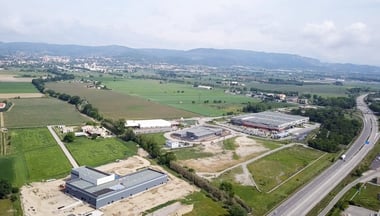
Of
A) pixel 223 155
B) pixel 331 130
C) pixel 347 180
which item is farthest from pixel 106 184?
pixel 331 130

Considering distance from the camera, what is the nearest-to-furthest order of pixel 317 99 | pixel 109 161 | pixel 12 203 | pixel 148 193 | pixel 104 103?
pixel 12 203
pixel 148 193
pixel 109 161
pixel 104 103
pixel 317 99

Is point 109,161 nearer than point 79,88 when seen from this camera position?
Yes

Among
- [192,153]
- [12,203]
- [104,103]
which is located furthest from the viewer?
[104,103]

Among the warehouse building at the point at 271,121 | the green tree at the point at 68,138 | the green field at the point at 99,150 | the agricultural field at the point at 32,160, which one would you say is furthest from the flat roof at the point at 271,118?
the agricultural field at the point at 32,160

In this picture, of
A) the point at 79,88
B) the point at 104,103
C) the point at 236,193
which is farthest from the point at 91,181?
the point at 79,88

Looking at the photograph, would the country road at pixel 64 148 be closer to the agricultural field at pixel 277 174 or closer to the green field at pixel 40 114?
the green field at pixel 40 114

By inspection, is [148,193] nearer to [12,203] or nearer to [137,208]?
[137,208]

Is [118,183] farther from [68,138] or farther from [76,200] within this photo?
[68,138]
